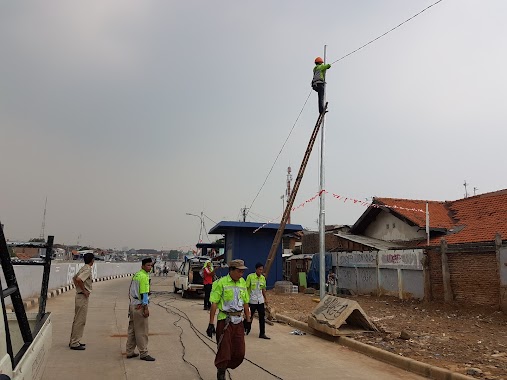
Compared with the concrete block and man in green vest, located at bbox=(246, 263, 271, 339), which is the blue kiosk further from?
man in green vest, located at bbox=(246, 263, 271, 339)

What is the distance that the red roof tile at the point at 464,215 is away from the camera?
17562 mm

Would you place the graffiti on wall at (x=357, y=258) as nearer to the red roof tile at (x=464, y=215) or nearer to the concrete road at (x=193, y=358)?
the red roof tile at (x=464, y=215)

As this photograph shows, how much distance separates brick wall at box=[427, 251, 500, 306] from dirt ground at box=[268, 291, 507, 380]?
1.38 ft

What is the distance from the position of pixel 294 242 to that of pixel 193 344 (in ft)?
133

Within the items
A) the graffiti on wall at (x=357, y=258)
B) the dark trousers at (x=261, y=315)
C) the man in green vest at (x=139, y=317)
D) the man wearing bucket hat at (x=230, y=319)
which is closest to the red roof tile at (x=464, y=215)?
the graffiti on wall at (x=357, y=258)

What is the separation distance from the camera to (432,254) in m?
16.0

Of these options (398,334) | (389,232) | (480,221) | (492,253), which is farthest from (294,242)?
(398,334)

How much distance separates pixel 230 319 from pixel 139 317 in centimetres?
241

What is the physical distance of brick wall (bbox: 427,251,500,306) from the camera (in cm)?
1355

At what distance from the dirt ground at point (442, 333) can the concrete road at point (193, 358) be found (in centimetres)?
92

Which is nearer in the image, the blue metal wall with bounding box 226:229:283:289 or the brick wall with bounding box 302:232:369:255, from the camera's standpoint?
the blue metal wall with bounding box 226:229:283:289

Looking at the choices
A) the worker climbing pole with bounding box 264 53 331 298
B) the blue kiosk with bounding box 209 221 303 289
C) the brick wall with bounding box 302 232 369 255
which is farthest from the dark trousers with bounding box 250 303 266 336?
the brick wall with bounding box 302 232 369 255

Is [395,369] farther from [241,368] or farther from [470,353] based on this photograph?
[241,368]

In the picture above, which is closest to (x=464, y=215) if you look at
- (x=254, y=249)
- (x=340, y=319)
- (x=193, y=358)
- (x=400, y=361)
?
(x=254, y=249)
